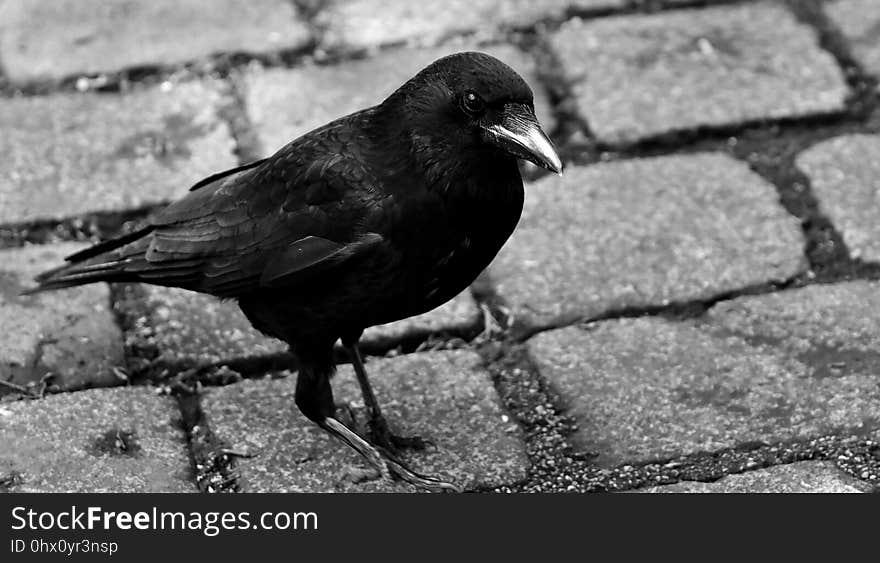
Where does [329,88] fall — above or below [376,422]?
above

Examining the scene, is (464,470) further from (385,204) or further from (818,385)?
(818,385)

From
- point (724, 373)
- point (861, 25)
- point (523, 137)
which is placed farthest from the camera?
point (861, 25)

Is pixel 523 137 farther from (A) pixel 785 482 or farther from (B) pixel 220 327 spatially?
(B) pixel 220 327

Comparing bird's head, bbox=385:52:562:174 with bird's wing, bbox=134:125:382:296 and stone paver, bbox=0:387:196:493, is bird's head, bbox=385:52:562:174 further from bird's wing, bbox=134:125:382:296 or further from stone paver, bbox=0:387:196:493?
stone paver, bbox=0:387:196:493

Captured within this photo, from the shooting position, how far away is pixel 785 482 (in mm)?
3520

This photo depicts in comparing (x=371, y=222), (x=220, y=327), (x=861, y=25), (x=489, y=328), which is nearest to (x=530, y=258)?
(x=489, y=328)

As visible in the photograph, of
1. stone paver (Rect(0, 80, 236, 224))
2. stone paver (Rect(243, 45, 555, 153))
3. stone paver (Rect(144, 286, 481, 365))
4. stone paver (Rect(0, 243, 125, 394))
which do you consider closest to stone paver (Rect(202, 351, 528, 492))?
stone paver (Rect(144, 286, 481, 365))

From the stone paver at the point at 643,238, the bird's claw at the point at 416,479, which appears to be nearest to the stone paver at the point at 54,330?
the bird's claw at the point at 416,479

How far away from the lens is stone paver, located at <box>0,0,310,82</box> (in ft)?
16.9

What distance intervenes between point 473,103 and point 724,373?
1.12m

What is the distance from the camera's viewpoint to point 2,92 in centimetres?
502

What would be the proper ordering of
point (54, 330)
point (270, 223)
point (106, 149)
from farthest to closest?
point (106, 149) < point (54, 330) < point (270, 223)

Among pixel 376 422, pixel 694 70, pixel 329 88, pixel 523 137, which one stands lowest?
pixel 376 422

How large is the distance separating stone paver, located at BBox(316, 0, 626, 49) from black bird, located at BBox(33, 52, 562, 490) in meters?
1.66
